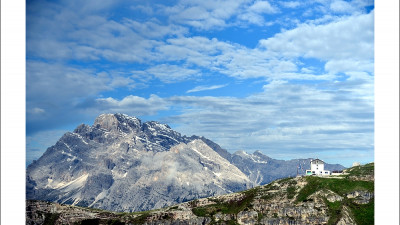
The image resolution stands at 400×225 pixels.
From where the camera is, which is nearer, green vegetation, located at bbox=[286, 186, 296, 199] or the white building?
green vegetation, located at bbox=[286, 186, 296, 199]

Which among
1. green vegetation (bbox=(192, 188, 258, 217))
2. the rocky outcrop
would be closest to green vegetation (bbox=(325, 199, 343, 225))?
the rocky outcrop

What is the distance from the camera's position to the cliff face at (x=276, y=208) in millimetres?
58688

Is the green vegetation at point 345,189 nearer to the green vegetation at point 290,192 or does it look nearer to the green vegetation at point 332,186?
the green vegetation at point 332,186

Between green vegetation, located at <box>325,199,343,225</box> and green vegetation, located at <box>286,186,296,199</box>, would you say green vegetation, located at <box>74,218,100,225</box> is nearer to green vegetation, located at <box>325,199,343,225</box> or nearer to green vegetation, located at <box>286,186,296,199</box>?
green vegetation, located at <box>286,186,296,199</box>

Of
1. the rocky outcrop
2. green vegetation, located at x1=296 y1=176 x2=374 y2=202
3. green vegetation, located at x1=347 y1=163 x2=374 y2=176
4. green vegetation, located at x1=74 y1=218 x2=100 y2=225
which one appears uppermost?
green vegetation, located at x1=347 y1=163 x2=374 y2=176

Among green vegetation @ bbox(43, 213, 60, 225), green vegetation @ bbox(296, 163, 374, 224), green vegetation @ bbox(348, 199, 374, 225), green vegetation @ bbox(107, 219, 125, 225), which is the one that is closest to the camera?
green vegetation @ bbox(348, 199, 374, 225)

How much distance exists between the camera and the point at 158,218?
72062 millimetres

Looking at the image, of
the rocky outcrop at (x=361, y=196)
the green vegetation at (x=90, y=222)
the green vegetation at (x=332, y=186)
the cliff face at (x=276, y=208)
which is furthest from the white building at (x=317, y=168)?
the green vegetation at (x=90, y=222)

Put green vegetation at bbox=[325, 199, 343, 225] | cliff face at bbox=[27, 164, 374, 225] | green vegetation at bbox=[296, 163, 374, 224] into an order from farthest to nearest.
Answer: cliff face at bbox=[27, 164, 374, 225]
green vegetation at bbox=[325, 199, 343, 225]
green vegetation at bbox=[296, 163, 374, 224]

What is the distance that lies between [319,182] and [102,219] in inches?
1354

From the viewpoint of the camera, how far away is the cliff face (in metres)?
58.7

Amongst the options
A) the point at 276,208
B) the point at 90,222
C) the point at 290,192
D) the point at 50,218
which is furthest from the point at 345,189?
the point at 50,218

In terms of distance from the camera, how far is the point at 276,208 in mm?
64875
